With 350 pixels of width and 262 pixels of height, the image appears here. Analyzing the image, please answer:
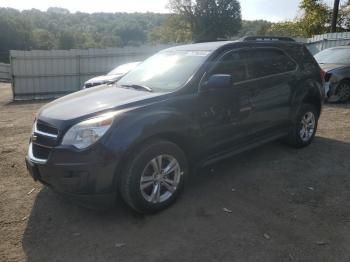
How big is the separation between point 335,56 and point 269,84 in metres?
6.89

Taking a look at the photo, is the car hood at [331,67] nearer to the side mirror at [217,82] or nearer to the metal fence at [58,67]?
the metal fence at [58,67]

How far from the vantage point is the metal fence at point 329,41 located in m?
16.2

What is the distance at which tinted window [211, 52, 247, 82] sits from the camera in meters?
4.59

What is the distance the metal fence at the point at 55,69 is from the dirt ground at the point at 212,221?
33.2 ft

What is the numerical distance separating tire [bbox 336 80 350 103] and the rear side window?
17.5 feet

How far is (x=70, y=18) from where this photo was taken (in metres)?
92.1

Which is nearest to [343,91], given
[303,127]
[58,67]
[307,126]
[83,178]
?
[307,126]

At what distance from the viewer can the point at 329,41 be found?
55.9ft

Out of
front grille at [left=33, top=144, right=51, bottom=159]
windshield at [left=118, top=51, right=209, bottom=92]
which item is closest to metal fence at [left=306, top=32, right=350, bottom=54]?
windshield at [left=118, top=51, right=209, bottom=92]

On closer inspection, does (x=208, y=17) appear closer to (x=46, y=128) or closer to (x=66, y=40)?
(x=66, y=40)

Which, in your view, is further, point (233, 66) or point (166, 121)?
point (233, 66)

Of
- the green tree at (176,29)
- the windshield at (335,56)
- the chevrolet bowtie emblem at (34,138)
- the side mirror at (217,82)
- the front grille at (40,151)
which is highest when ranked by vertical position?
the green tree at (176,29)

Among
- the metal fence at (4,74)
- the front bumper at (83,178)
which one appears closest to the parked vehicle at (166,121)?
the front bumper at (83,178)

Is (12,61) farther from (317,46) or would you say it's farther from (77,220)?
(317,46)
